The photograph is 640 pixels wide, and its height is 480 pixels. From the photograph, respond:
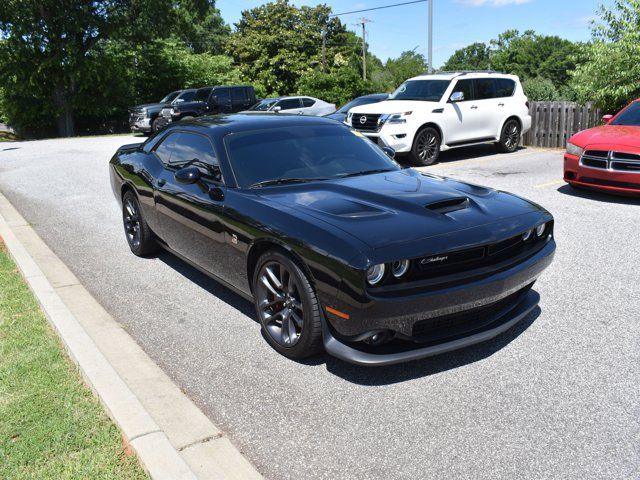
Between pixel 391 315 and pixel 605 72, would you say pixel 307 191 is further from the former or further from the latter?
pixel 605 72

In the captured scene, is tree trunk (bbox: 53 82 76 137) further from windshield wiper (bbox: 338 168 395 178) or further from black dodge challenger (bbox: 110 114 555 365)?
windshield wiper (bbox: 338 168 395 178)

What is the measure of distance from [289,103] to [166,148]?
55.2 feet

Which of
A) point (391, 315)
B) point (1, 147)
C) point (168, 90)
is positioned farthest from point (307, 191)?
point (168, 90)

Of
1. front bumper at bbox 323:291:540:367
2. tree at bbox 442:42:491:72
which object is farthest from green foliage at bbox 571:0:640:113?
tree at bbox 442:42:491:72

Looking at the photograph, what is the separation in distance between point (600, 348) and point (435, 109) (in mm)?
8927

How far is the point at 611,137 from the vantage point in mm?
8555

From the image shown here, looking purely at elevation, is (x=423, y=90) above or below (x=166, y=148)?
above

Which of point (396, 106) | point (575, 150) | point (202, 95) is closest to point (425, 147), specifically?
point (396, 106)

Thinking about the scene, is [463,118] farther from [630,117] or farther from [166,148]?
[166,148]

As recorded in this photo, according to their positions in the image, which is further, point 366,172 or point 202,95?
point 202,95

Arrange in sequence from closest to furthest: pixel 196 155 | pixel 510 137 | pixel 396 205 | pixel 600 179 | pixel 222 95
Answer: pixel 396 205
pixel 196 155
pixel 600 179
pixel 510 137
pixel 222 95

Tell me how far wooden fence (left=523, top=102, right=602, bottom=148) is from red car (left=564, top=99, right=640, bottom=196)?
5.99 metres

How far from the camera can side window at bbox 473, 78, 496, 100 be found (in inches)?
518

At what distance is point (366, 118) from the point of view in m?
12.6
